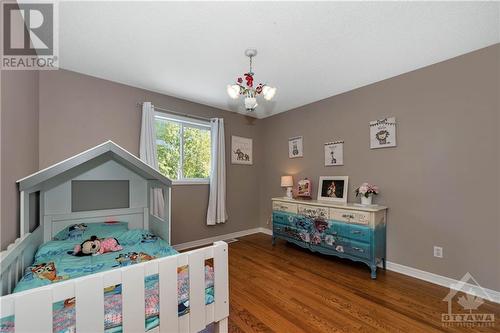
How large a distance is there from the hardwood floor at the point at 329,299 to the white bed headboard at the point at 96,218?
136 centimetres

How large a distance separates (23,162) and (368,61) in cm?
351

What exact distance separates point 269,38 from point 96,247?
2.49 metres

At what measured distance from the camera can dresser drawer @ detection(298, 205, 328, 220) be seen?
302 centimetres

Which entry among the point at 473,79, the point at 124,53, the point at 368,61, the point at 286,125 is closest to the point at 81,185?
the point at 124,53

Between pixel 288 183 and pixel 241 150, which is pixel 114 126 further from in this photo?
pixel 288 183

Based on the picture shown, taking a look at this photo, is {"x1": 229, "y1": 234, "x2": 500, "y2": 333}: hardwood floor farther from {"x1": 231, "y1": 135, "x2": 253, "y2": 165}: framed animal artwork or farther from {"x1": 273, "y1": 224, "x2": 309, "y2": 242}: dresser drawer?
{"x1": 231, "y1": 135, "x2": 253, "y2": 165}: framed animal artwork

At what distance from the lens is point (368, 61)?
2.44 metres

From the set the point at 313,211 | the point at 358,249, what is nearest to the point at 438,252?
the point at 358,249

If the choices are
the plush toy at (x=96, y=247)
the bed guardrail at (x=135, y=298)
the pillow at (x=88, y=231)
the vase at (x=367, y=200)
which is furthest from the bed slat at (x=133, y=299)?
the vase at (x=367, y=200)

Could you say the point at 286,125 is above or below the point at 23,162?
above

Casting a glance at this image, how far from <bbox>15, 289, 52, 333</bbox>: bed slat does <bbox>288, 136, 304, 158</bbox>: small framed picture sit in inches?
142

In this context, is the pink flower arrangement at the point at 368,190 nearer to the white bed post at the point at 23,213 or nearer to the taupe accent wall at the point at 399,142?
the taupe accent wall at the point at 399,142

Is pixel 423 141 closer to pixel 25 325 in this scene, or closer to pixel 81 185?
pixel 25 325

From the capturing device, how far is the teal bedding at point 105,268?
1.06 m
